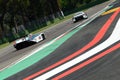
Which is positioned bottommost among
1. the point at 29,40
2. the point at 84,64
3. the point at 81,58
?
the point at 29,40

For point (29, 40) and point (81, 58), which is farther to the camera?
point (29, 40)

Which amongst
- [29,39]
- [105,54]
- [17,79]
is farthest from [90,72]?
[29,39]

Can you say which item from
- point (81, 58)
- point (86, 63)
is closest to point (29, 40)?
point (81, 58)

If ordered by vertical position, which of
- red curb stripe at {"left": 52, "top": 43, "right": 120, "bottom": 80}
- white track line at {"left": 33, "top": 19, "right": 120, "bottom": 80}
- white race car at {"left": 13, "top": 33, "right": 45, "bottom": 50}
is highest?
red curb stripe at {"left": 52, "top": 43, "right": 120, "bottom": 80}

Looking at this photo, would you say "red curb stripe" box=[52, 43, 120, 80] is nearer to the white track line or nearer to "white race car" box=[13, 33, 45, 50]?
the white track line

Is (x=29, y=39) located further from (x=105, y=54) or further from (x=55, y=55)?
(x=105, y=54)

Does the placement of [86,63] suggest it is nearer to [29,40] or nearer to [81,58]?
[81,58]

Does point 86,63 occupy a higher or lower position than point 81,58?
higher

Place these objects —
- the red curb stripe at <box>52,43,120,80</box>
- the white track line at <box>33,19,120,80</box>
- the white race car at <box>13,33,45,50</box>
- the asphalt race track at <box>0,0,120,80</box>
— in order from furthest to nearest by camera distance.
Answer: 1. the white race car at <box>13,33,45,50</box>
2. the white track line at <box>33,19,120,80</box>
3. the red curb stripe at <box>52,43,120,80</box>
4. the asphalt race track at <box>0,0,120,80</box>

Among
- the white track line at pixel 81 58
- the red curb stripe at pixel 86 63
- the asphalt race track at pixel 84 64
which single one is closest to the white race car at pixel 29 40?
the asphalt race track at pixel 84 64

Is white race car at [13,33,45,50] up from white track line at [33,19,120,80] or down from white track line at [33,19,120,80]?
down

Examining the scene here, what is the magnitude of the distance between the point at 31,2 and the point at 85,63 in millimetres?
64506

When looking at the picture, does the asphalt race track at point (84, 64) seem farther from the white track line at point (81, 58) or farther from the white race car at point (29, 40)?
the white race car at point (29, 40)

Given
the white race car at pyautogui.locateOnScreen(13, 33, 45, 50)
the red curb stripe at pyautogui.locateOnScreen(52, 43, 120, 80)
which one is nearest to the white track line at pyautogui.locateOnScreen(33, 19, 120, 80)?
the red curb stripe at pyautogui.locateOnScreen(52, 43, 120, 80)
